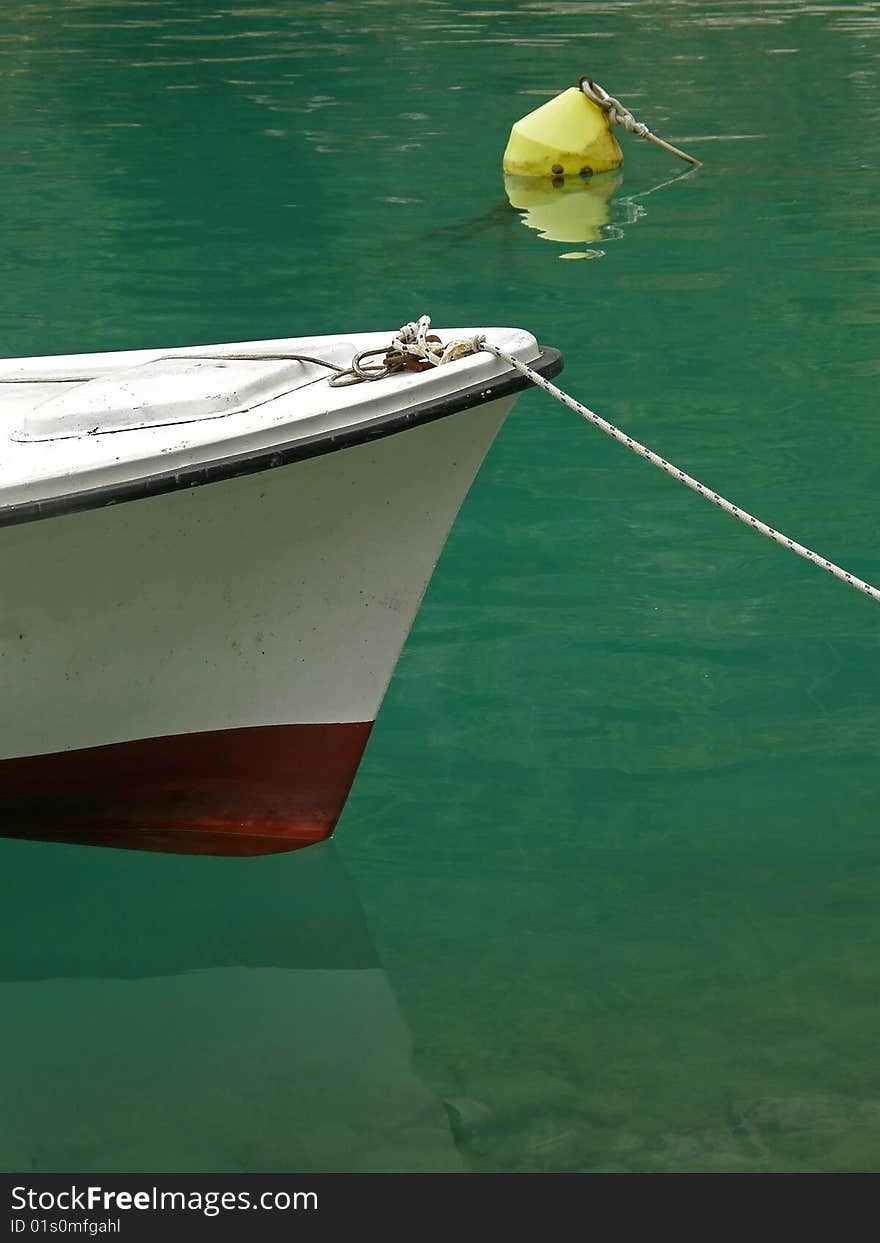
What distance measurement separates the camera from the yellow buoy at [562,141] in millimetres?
11578

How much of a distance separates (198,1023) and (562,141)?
9.26m

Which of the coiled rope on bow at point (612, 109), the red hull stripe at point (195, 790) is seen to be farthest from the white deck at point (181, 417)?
the coiled rope on bow at point (612, 109)

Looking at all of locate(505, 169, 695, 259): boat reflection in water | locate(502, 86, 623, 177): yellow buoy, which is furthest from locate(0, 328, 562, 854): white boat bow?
locate(502, 86, 623, 177): yellow buoy

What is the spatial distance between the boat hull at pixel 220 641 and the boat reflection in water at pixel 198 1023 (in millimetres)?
153

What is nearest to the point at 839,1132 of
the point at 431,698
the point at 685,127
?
the point at 431,698

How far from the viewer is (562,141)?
38.0 feet

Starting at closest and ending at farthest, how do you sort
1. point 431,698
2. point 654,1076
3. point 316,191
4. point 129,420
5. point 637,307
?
point 654,1076, point 129,420, point 431,698, point 637,307, point 316,191

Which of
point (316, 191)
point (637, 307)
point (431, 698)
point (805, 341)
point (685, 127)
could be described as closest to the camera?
point (431, 698)

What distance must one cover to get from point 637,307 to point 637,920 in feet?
17.6

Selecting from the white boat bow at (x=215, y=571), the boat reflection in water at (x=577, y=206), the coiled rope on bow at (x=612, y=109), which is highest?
the white boat bow at (x=215, y=571)

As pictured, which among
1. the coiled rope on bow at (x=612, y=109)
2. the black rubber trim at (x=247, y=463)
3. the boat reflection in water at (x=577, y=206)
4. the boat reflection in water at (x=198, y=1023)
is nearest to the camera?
the boat reflection in water at (x=198, y=1023)

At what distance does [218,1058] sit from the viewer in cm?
336

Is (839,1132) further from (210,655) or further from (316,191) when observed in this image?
(316,191)

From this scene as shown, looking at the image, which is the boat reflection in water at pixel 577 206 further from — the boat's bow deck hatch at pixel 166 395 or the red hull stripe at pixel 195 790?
the red hull stripe at pixel 195 790
